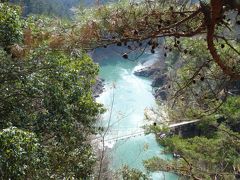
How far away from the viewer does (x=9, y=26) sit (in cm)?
322

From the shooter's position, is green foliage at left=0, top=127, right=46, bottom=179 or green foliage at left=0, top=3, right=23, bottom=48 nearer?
green foliage at left=0, top=127, right=46, bottom=179

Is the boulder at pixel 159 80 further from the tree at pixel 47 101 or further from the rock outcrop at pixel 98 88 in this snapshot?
the tree at pixel 47 101

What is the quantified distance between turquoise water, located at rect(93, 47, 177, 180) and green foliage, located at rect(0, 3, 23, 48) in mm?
2593

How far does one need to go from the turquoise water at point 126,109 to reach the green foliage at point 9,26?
259cm

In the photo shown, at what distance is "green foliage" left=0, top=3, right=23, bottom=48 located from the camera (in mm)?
3191

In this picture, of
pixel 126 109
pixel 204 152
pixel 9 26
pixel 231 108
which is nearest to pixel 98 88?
pixel 126 109

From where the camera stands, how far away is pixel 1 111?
331cm

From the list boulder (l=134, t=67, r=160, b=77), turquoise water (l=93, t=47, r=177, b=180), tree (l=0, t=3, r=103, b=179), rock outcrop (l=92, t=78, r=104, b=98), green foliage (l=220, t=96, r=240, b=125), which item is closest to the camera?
tree (l=0, t=3, r=103, b=179)

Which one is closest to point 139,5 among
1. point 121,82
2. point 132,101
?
point 132,101

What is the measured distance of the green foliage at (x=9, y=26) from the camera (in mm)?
3191

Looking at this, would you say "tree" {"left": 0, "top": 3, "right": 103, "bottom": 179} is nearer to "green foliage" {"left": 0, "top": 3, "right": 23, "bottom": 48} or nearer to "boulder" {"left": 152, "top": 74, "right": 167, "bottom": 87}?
"green foliage" {"left": 0, "top": 3, "right": 23, "bottom": 48}

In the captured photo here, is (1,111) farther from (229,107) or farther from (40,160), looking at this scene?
(229,107)

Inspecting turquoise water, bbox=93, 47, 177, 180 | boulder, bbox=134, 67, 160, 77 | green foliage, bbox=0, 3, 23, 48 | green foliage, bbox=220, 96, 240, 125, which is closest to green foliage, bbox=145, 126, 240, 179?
green foliage, bbox=220, 96, 240, 125

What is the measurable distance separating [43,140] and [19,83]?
600 millimetres
